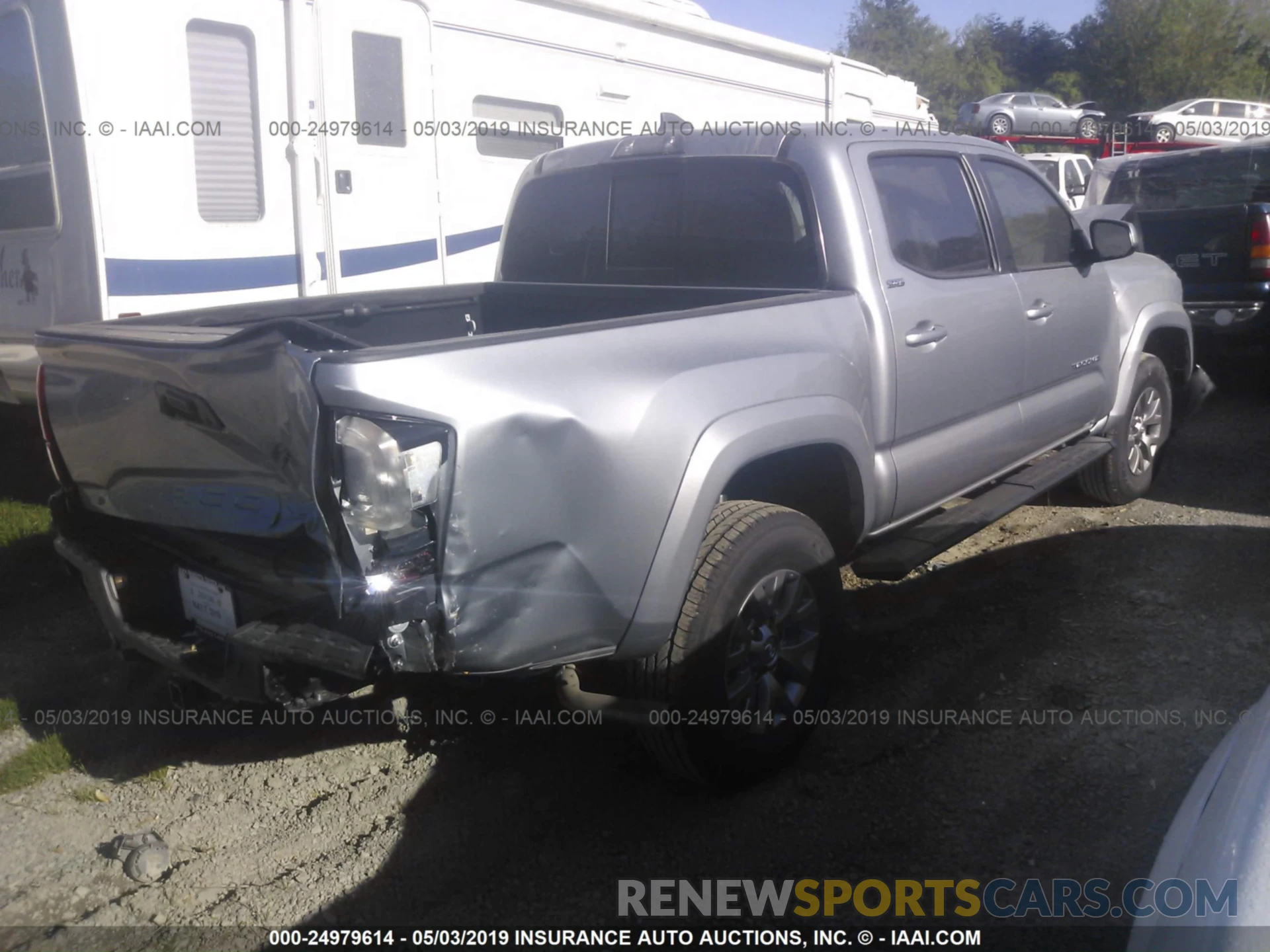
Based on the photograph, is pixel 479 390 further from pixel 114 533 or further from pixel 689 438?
pixel 114 533

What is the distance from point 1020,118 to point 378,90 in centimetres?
2345

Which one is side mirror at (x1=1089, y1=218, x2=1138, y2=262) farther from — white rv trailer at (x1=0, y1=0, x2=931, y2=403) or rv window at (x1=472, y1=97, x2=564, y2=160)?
rv window at (x1=472, y1=97, x2=564, y2=160)

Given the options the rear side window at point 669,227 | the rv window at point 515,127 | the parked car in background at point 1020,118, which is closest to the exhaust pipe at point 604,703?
the rear side window at point 669,227

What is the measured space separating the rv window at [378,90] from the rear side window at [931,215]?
3.46 m

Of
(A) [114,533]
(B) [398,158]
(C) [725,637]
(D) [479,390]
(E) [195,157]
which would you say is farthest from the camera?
(B) [398,158]

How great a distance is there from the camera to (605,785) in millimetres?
3375

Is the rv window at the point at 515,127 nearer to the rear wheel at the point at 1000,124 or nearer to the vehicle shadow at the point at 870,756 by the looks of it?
the vehicle shadow at the point at 870,756

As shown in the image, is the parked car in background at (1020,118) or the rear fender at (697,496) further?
the parked car in background at (1020,118)

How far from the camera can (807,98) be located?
970 cm

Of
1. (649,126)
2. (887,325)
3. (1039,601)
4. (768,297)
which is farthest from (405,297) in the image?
(649,126)

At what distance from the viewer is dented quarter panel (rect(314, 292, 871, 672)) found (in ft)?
7.74

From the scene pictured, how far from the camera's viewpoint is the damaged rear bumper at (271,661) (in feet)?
7.94

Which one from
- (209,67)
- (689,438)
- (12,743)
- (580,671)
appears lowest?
(12,743)

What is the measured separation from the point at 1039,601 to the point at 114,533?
3.52m
